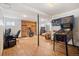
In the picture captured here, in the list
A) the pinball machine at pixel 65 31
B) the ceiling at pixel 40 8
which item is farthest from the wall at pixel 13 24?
the pinball machine at pixel 65 31

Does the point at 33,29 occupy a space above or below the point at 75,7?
below

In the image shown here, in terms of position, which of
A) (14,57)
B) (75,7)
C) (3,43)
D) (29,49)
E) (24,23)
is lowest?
(14,57)

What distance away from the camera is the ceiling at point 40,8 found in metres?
1.91

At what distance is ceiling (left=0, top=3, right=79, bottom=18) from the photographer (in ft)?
6.27

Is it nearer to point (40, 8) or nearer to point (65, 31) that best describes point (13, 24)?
point (40, 8)

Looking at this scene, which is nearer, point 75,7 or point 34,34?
point 75,7

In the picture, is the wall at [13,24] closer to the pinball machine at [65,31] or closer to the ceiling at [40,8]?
the ceiling at [40,8]

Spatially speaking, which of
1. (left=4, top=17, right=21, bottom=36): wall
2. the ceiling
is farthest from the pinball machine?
(left=4, top=17, right=21, bottom=36): wall

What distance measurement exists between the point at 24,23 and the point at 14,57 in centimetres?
78

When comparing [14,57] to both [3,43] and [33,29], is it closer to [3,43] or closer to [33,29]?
[3,43]

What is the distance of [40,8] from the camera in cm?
200

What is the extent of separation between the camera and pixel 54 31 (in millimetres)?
2018

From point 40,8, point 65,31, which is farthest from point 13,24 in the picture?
point 65,31

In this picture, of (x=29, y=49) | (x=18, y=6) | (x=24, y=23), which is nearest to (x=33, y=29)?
(x=24, y=23)
